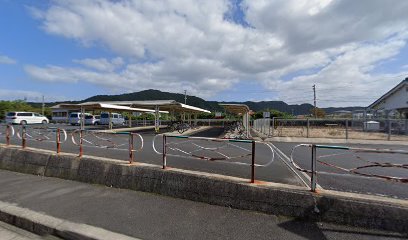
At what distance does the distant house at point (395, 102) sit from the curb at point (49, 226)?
3544 centimetres

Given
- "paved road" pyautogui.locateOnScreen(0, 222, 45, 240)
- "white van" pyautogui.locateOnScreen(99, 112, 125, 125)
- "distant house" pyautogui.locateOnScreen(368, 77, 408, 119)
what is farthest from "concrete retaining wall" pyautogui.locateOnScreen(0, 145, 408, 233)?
"white van" pyautogui.locateOnScreen(99, 112, 125, 125)

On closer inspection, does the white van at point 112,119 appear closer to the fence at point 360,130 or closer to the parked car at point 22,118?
the parked car at point 22,118

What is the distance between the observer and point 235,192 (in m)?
4.80

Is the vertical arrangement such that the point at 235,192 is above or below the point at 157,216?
above

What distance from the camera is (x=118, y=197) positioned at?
5406 mm

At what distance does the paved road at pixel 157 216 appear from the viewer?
3.82 metres

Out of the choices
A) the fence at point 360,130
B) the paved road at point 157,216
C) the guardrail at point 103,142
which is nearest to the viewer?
the paved road at point 157,216

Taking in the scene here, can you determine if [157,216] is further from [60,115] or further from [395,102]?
[60,115]

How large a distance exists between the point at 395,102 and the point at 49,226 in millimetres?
39426

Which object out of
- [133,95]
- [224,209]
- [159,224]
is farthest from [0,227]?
[133,95]

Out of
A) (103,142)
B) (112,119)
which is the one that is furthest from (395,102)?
(112,119)

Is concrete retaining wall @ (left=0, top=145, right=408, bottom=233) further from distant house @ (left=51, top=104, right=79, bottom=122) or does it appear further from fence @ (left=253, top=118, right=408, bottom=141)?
distant house @ (left=51, top=104, right=79, bottom=122)

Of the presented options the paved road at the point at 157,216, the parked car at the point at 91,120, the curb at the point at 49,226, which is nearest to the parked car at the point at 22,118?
the parked car at the point at 91,120

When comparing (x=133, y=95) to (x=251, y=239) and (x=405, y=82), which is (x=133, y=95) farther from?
(x=251, y=239)
